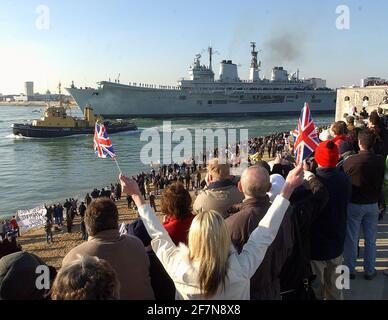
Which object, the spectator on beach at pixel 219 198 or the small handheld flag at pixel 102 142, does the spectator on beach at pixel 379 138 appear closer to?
the spectator on beach at pixel 219 198

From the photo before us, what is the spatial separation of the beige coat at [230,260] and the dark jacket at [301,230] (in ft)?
1.83

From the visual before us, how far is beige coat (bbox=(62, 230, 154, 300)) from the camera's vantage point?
2.13 m

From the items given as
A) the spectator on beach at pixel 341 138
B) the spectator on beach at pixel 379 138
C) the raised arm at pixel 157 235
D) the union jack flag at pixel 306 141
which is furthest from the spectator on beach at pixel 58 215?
the raised arm at pixel 157 235

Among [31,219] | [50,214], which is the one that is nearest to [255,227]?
[50,214]

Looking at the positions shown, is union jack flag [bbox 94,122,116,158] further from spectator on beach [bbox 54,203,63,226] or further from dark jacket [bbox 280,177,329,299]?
spectator on beach [bbox 54,203,63,226]

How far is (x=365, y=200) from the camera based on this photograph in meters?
3.67

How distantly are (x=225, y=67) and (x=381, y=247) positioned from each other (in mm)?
69824

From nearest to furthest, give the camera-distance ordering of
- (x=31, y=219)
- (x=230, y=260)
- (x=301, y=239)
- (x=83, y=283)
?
(x=83, y=283), (x=230, y=260), (x=301, y=239), (x=31, y=219)

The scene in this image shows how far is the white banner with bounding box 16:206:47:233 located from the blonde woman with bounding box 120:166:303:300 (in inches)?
460

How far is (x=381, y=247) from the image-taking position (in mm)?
4590

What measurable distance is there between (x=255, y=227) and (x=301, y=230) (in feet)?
1.88

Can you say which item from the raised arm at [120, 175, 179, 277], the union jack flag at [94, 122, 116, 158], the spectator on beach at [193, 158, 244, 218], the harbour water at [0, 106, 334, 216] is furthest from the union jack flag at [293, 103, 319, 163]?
the harbour water at [0, 106, 334, 216]

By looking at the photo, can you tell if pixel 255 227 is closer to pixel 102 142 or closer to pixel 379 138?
pixel 379 138
